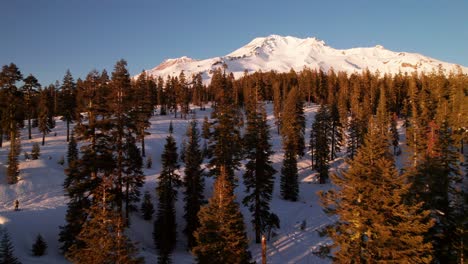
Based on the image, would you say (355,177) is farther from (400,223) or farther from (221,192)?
(221,192)

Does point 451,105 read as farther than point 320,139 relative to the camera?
Yes

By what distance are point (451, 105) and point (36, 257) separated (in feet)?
251

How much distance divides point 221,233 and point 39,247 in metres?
12.7

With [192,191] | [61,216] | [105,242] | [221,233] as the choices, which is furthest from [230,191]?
[61,216]

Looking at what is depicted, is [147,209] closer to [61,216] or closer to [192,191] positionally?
[192,191]

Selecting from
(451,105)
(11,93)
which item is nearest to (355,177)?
(11,93)

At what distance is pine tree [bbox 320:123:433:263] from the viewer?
14.5 meters

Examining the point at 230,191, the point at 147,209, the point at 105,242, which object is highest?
the point at 230,191

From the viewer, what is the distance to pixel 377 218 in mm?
14609

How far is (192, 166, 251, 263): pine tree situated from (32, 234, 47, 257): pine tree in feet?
35.5

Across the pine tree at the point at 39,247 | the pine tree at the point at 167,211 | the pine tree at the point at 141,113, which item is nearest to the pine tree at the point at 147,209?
the pine tree at the point at 167,211

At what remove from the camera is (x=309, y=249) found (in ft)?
90.5

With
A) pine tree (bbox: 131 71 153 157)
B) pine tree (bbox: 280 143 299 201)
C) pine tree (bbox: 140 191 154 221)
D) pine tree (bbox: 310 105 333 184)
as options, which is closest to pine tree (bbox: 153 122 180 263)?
pine tree (bbox: 140 191 154 221)

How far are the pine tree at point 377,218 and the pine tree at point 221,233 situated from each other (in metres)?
5.38
